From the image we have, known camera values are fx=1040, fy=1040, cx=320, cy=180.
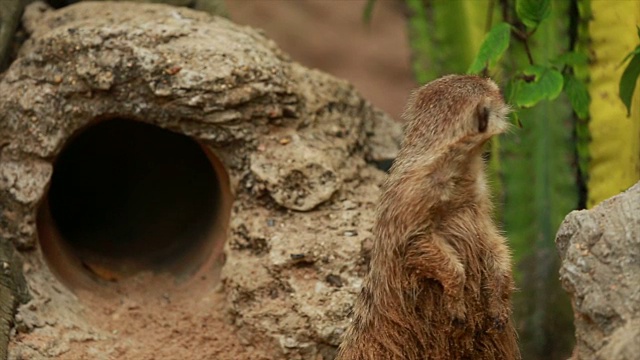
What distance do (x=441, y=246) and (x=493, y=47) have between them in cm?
104

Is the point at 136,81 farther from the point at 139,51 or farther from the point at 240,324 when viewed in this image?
the point at 240,324

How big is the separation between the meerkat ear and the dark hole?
2.05 meters

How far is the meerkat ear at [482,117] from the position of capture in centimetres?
308

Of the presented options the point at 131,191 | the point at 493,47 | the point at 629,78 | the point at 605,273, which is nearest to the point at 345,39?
the point at 131,191

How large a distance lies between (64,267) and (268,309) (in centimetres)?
103

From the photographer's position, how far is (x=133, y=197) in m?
5.26

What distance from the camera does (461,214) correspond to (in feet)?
10.5

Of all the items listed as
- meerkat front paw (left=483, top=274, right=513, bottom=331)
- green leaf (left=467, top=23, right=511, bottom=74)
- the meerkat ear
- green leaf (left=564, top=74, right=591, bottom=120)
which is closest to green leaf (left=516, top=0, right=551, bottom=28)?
green leaf (left=467, top=23, right=511, bottom=74)

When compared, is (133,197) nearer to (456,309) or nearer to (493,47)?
(493,47)

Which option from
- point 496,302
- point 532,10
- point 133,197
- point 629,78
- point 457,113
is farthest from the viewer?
point 133,197

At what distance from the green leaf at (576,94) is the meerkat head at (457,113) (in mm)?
934

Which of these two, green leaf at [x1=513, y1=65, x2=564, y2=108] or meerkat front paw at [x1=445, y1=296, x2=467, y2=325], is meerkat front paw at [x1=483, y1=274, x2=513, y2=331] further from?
green leaf at [x1=513, y1=65, x2=564, y2=108]

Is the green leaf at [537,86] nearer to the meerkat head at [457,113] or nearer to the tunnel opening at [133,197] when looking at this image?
the meerkat head at [457,113]

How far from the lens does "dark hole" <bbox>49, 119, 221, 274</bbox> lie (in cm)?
498
